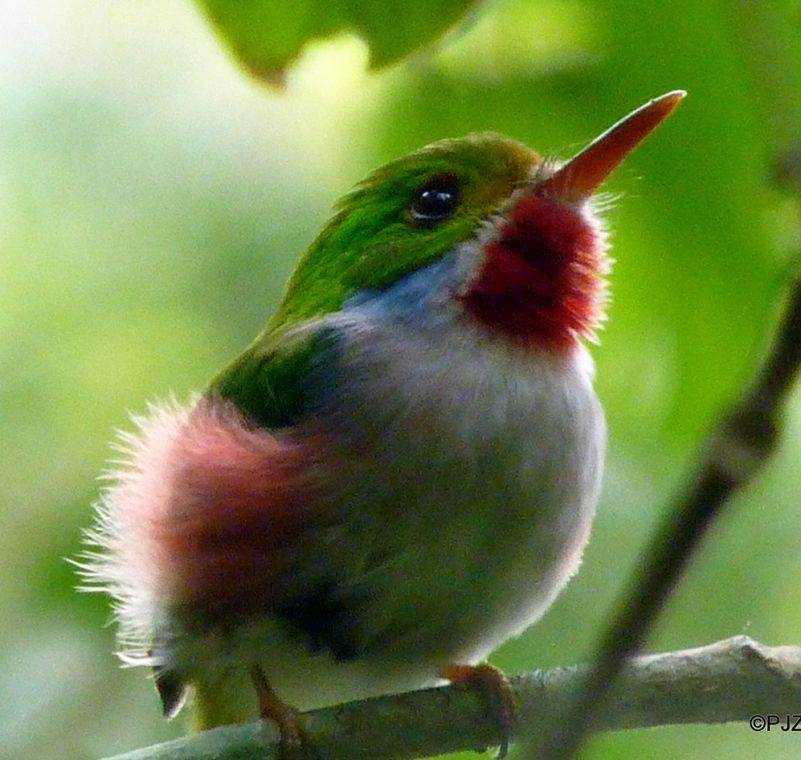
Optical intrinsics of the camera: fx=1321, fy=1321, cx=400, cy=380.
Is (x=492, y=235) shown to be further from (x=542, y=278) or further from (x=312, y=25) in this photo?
(x=312, y=25)

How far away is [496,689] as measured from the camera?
231 centimetres

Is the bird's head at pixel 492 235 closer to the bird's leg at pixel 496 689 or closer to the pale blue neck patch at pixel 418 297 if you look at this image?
the pale blue neck patch at pixel 418 297

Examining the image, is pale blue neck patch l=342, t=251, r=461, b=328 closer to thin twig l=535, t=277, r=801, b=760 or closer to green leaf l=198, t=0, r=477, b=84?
green leaf l=198, t=0, r=477, b=84

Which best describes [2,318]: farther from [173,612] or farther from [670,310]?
[670,310]

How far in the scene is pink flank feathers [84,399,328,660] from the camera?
222 centimetres

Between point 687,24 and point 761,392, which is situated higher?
point 687,24

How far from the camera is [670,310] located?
1890mm

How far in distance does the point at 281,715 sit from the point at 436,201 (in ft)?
3.33

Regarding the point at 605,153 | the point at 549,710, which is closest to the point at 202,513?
the point at 549,710

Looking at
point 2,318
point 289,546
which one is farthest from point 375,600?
point 2,318

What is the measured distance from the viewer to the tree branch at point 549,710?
1.97 meters

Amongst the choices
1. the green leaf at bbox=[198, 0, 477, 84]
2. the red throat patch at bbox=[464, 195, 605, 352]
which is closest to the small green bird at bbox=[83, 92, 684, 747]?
the red throat patch at bbox=[464, 195, 605, 352]

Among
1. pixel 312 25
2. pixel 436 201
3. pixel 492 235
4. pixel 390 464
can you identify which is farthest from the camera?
pixel 436 201

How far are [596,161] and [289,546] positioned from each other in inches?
33.4
